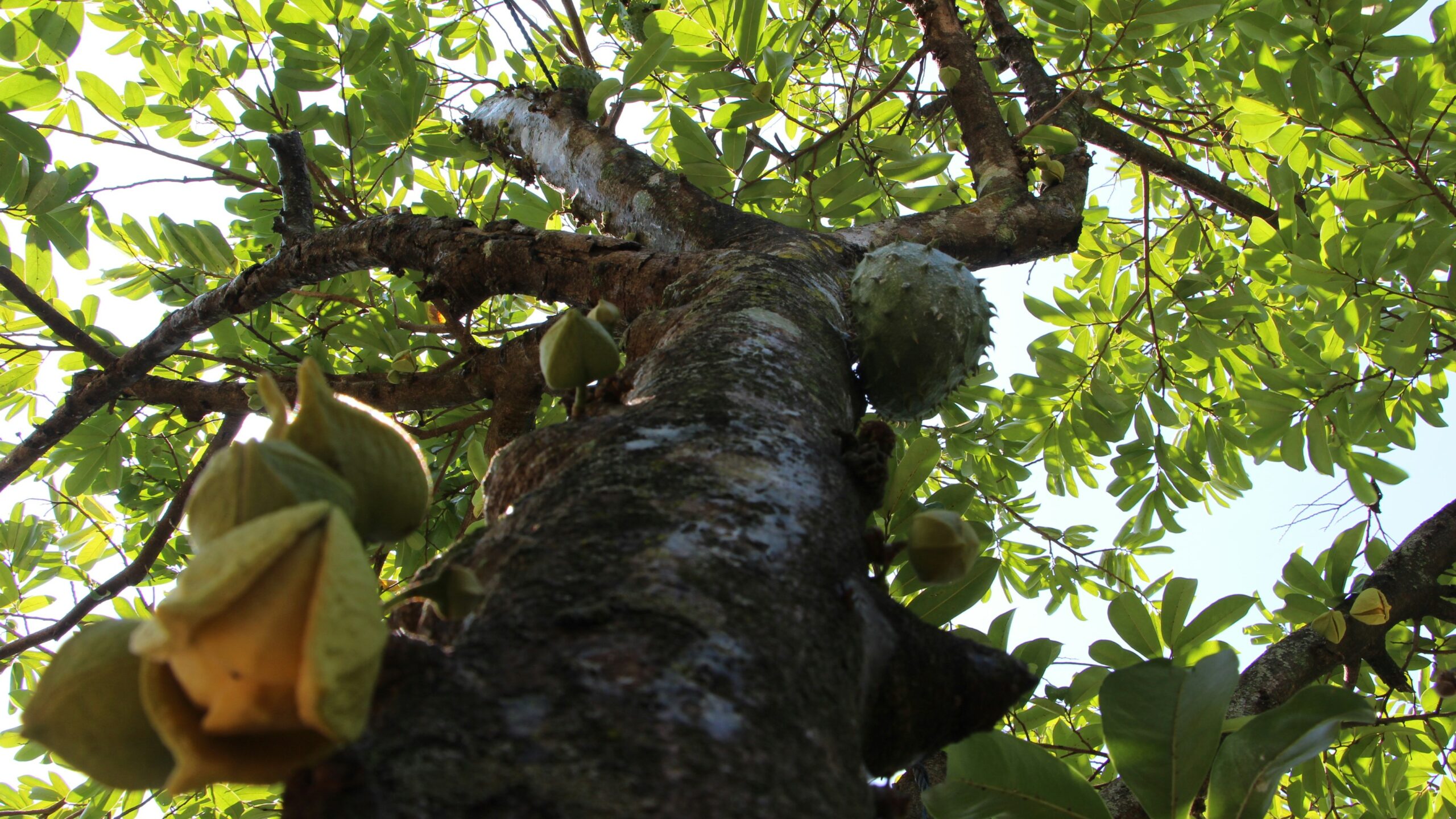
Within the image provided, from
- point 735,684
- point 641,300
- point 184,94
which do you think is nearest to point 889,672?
point 735,684

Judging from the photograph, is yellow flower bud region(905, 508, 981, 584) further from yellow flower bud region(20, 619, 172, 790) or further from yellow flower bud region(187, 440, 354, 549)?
yellow flower bud region(20, 619, 172, 790)

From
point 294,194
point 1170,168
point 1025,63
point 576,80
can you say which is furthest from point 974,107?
point 294,194

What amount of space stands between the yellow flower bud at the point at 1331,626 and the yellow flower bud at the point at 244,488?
236cm

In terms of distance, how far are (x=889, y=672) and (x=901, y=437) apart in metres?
2.09

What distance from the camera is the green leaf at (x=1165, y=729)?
125 cm

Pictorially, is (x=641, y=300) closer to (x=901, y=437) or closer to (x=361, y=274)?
(x=901, y=437)

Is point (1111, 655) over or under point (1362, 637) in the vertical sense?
under

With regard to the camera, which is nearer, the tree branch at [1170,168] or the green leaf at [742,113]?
the green leaf at [742,113]

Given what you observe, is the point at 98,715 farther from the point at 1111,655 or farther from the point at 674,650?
the point at 1111,655

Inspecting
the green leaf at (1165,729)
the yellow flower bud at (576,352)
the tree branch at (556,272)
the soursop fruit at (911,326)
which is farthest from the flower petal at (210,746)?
the tree branch at (556,272)

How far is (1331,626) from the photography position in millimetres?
2117

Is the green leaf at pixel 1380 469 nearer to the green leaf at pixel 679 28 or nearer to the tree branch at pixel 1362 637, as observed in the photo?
the tree branch at pixel 1362 637

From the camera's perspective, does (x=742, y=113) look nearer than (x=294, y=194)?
Yes

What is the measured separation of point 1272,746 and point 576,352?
1192 mm
